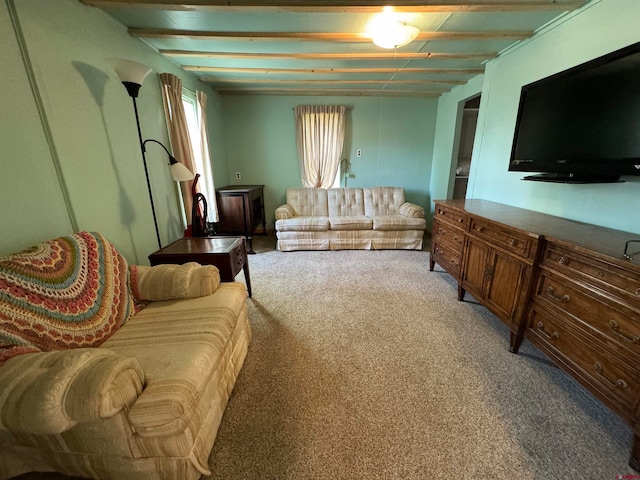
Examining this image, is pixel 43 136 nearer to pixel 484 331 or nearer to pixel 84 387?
pixel 84 387

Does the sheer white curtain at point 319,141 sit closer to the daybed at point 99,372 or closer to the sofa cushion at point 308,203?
the sofa cushion at point 308,203

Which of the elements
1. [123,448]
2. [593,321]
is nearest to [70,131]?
[123,448]

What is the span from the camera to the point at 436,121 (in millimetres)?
4309

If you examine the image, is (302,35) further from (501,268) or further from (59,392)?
(59,392)

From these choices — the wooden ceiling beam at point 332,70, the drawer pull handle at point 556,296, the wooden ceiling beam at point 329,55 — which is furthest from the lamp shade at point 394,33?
the drawer pull handle at point 556,296

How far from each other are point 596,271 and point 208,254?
2.28 metres

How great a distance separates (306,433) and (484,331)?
1.54 m

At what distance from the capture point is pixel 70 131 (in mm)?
1522

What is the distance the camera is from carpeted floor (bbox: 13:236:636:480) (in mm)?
1083

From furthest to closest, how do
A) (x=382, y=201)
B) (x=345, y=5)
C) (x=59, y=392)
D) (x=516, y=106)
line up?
(x=382, y=201) < (x=516, y=106) < (x=345, y=5) < (x=59, y=392)

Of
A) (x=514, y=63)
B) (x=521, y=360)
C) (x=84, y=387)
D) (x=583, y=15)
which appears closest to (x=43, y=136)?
(x=84, y=387)

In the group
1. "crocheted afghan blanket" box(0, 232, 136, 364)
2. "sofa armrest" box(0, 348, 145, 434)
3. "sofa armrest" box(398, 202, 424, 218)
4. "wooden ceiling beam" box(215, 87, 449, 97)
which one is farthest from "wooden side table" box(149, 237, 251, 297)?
"wooden ceiling beam" box(215, 87, 449, 97)

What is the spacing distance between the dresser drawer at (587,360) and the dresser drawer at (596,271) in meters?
0.29

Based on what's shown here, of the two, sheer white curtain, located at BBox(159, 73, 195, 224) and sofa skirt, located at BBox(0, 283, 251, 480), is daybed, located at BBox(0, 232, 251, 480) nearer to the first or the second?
sofa skirt, located at BBox(0, 283, 251, 480)
